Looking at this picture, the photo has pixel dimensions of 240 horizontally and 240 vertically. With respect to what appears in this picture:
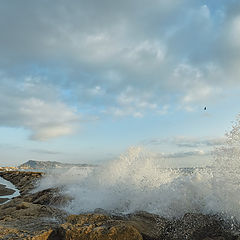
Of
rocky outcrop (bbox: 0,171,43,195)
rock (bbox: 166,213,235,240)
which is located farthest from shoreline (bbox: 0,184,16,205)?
rock (bbox: 166,213,235,240)

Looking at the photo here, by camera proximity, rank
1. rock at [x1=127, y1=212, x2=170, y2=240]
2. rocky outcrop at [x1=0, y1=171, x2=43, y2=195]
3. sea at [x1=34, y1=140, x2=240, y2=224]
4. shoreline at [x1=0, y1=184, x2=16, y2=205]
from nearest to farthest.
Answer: rock at [x1=127, y1=212, x2=170, y2=240] → sea at [x1=34, y1=140, x2=240, y2=224] → shoreline at [x1=0, y1=184, x2=16, y2=205] → rocky outcrop at [x1=0, y1=171, x2=43, y2=195]

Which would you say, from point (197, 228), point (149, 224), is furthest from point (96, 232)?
point (197, 228)

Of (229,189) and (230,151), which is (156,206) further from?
(230,151)

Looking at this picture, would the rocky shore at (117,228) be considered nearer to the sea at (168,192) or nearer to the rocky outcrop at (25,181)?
the sea at (168,192)

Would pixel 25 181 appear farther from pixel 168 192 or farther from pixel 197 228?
pixel 197 228

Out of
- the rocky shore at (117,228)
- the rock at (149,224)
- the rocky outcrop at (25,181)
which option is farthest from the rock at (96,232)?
the rocky outcrop at (25,181)

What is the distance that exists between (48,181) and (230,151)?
14.5 m

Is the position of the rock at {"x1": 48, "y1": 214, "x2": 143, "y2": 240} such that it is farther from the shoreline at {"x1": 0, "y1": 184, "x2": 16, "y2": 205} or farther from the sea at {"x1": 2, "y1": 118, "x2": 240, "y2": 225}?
the shoreline at {"x1": 0, "y1": 184, "x2": 16, "y2": 205}

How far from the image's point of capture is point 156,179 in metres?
9.62

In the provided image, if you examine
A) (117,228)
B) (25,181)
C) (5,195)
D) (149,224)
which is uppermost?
(25,181)

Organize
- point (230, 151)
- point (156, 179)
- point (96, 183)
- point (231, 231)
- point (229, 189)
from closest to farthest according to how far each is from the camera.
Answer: point (231, 231)
point (229, 189)
point (230, 151)
point (156, 179)
point (96, 183)

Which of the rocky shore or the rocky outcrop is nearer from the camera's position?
the rocky shore

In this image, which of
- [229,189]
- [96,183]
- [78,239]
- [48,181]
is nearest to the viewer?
[78,239]

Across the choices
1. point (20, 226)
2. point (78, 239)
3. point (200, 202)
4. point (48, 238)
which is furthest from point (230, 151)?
point (20, 226)
